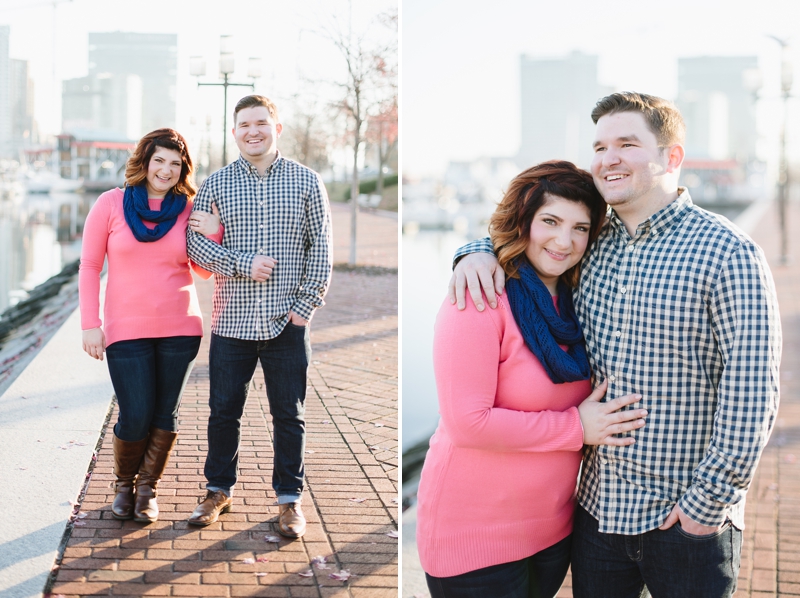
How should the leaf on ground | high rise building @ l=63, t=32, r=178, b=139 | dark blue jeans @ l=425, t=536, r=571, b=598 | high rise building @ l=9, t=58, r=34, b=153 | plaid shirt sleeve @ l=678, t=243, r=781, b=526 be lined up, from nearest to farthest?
plaid shirt sleeve @ l=678, t=243, r=781, b=526, dark blue jeans @ l=425, t=536, r=571, b=598, the leaf on ground, high rise building @ l=63, t=32, r=178, b=139, high rise building @ l=9, t=58, r=34, b=153

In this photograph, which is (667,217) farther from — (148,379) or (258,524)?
(258,524)

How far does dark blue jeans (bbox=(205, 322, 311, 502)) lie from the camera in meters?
3.68

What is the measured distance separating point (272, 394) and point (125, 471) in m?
0.82

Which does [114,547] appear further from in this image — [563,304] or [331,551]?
[563,304]

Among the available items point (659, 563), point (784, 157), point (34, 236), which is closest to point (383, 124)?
point (784, 157)

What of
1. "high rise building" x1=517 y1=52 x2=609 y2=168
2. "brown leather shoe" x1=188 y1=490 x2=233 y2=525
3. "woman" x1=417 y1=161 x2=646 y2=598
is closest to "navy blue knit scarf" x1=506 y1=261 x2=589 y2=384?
"woman" x1=417 y1=161 x2=646 y2=598

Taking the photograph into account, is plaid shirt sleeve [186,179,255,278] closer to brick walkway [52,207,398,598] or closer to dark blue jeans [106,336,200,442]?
dark blue jeans [106,336,200,442]

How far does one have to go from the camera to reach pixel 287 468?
3.83 m

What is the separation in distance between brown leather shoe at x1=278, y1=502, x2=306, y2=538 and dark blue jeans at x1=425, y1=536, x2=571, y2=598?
4.77ft

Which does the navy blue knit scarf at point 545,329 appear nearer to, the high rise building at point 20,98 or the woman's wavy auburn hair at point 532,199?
the woman's wavy auburn hair at point 532,199

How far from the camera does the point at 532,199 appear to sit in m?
2.33

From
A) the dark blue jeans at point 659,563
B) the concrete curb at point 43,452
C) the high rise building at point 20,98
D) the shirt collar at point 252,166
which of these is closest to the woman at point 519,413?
the dark blue jeans at point 659,563

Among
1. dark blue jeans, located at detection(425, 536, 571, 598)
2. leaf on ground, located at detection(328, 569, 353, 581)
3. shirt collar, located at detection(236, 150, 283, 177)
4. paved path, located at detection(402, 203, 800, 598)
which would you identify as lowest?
paved path, located at detection(402, 203, 800, 598)

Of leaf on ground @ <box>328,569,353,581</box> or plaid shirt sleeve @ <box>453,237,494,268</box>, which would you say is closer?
plaid shirt sleeve @ <box>453,237,494,268</box>
